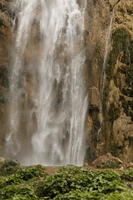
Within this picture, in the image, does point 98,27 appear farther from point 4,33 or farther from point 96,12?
point 4,33

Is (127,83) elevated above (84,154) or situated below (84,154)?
above

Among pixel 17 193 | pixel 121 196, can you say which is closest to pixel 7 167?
pixel 17 193

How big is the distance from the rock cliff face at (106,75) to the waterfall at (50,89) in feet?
1.85

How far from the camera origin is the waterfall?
2280 centimetres

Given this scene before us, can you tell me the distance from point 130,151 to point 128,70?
19.2 ft

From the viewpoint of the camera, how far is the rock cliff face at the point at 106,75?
75.5 ft

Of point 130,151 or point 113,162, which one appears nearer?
point 113,162

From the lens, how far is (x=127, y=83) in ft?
80.4

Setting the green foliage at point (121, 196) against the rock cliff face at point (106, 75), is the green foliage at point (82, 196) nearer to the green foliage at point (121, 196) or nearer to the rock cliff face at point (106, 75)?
the green foliage at point (121, 196)

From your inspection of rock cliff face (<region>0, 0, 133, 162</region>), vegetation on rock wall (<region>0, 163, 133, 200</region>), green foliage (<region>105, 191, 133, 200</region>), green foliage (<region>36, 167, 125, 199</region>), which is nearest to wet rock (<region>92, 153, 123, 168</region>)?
rock cliff face (<region>0, 0, 133, 162</region>)

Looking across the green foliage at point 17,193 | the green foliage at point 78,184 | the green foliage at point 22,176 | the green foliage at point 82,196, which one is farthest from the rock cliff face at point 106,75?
the green foliage at point 82,196

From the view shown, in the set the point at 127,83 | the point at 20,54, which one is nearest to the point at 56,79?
the point at 20,54

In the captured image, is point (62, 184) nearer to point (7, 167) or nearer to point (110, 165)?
point (7, 167)

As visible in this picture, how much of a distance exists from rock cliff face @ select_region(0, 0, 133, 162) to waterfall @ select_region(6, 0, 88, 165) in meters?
0.56
